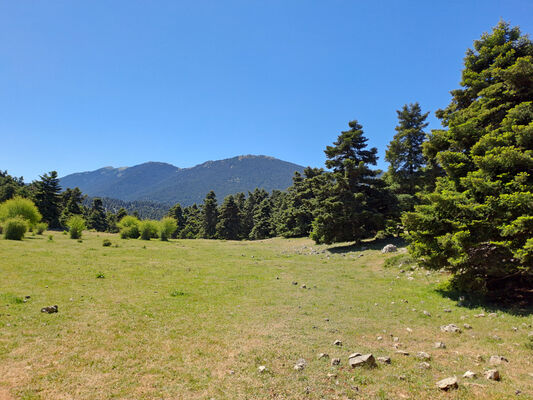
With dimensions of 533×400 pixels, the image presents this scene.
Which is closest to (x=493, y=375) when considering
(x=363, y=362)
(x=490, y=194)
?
(x=363, y=362)

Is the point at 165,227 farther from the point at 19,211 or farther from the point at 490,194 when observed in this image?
the point at 490,194

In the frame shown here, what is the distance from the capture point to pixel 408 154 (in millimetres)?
31141

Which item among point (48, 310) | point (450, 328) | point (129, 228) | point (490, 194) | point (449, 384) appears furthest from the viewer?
point (129, 228)

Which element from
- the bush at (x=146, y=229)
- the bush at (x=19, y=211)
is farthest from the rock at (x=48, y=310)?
the bush at (x=146, y=229)

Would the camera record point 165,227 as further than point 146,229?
Yes

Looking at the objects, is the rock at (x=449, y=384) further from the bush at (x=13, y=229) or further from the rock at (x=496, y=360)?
the bush at (x=13, y=229)

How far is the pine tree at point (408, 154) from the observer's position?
101ft

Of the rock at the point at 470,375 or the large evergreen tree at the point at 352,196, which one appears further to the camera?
the large evergreen tree at the point at 352,196

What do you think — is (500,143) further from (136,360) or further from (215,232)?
(215,232)

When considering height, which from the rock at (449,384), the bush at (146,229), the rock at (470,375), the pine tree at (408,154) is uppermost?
the pine tree at (408,154)

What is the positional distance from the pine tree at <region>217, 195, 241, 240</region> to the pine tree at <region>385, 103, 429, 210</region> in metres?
44.3

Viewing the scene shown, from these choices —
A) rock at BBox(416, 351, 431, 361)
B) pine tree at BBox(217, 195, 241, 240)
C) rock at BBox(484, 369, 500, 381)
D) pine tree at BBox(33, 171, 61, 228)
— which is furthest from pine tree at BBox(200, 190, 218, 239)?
rock at BBox(484, 369, 500, 381)

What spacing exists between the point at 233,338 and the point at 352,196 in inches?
928

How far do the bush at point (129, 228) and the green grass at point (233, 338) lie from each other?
29.8 metres
